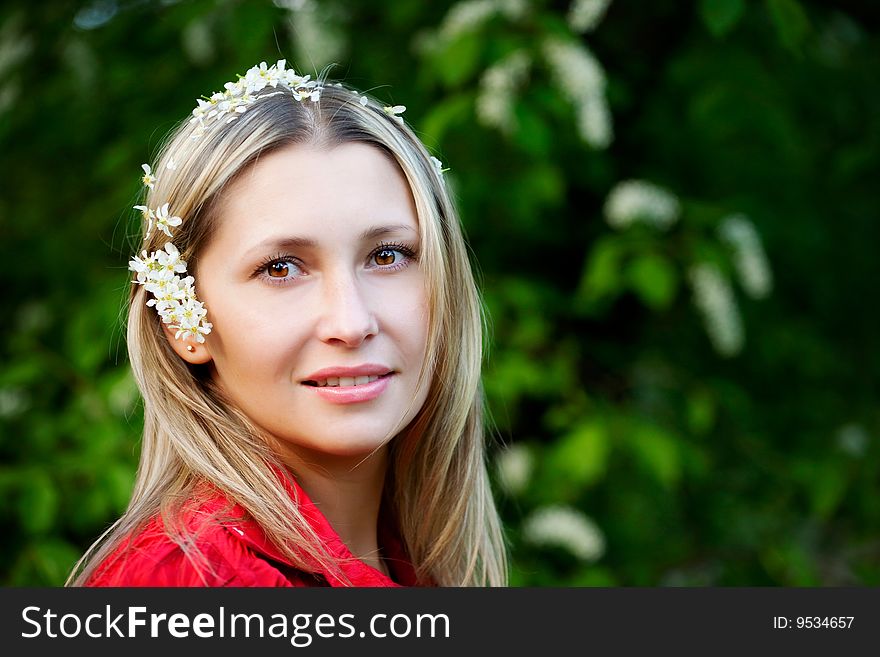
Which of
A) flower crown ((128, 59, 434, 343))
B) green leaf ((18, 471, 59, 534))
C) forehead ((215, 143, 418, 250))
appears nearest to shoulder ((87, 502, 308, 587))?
flower crown ((128, 59, 434, 343))

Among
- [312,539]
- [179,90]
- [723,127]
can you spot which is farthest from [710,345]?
[312,539]

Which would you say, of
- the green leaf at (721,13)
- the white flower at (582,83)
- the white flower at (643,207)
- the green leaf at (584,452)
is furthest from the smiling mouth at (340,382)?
the white flower at (643,207)

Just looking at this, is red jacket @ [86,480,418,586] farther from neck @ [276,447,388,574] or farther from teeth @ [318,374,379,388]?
teeth @ [318,374,379,388]

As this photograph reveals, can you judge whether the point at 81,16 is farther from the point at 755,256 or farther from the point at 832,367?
the point at 832,367

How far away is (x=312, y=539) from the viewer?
4.81 ft

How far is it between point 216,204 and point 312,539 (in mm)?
536

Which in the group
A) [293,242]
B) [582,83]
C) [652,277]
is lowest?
[293,242]

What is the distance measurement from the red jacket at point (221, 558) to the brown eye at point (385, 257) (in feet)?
1.25

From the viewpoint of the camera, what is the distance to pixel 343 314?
4.63ft

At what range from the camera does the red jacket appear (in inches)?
51.6

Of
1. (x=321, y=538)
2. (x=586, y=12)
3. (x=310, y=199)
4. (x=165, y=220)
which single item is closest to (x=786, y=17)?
(x=586, y=12)

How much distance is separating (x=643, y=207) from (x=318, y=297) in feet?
7.68

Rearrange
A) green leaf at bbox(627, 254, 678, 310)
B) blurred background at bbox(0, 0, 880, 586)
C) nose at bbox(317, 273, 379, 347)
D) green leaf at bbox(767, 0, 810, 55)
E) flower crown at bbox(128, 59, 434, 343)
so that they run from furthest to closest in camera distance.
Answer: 1. green leaf at bbox(627, 254, 678, 310)
2. blurred background at bbox(0, 0, 880, 586)
3. green leaf at bbox(767, 0, 810, 55)
4. flower crown at bbox(128, 59, 434, 343)
5. nose at bbox(317, 273, 379, 347)

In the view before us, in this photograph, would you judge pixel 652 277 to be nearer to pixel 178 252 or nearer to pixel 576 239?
pixel 576 239
